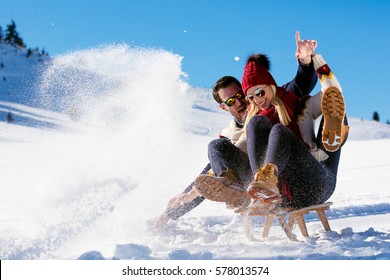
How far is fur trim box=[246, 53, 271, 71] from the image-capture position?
3.04 metres

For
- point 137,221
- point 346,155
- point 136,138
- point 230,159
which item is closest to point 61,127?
point 346,155

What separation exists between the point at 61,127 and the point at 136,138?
1248 cm

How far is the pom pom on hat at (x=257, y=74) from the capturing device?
2926mm

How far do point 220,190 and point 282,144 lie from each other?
1.41 feet

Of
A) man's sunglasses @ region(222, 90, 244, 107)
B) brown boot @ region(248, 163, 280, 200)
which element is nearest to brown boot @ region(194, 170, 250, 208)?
brown boot @ region(248, 163, 280, 200)

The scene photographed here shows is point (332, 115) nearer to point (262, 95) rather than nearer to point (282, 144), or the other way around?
point (282, 144)

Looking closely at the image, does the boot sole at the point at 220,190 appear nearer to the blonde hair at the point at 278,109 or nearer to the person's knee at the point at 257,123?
the person's knee at the point at 257,123

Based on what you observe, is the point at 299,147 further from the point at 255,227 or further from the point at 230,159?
the point at 255,227

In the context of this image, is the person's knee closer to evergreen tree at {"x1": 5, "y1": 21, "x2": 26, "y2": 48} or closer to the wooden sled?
the wooden sled

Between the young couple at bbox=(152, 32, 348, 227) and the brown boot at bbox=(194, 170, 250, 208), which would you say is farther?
the brown boot at bbox=(194, 170, 250, 208)

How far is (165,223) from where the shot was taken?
373 cm

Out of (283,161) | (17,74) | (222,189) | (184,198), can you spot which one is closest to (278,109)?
(283,161)

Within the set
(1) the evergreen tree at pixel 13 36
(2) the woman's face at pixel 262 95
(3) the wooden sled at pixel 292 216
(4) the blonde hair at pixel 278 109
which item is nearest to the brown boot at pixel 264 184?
(3) the wooden sled at pixel 292 216

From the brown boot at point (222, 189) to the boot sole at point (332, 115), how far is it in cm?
52
